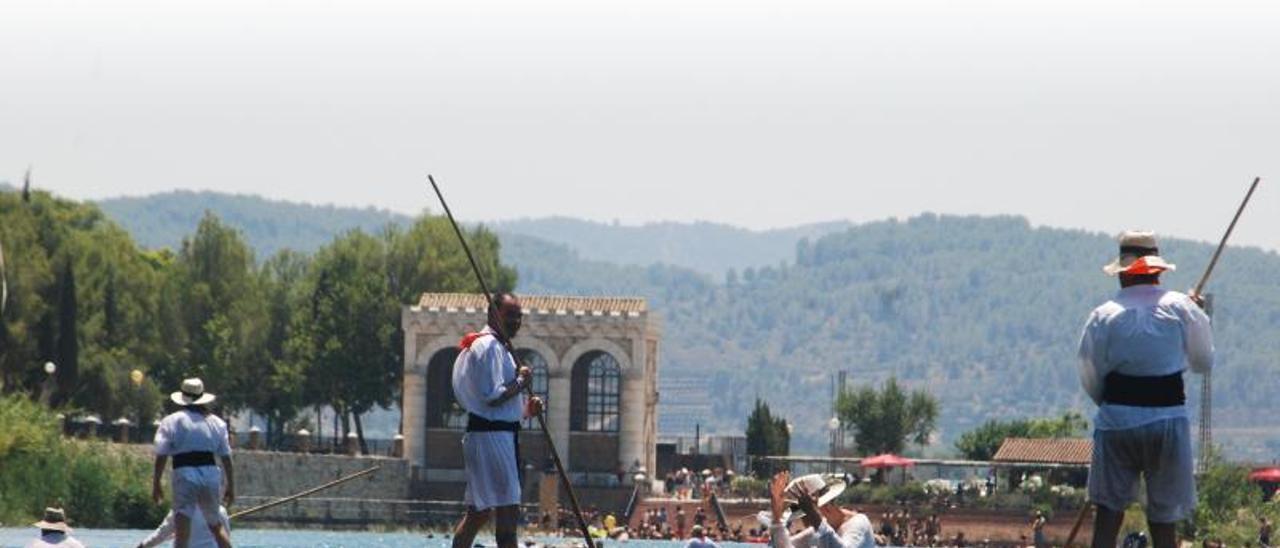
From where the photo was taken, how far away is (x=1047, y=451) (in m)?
88.6

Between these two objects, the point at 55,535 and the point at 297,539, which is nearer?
the point at 55,535

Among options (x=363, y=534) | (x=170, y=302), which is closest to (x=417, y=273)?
(x=170, y=302)

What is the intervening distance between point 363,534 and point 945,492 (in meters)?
15.0

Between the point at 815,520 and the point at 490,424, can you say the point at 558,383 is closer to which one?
the point at 490,424

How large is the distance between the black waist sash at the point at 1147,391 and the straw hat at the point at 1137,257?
508 millimetres

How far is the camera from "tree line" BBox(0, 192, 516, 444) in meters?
82.1

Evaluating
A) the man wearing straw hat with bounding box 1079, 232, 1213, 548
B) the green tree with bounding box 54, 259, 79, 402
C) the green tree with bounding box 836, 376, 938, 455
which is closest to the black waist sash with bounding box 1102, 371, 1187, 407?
the man wearing straw hat with bounding box 1079, 232, 1213, 548

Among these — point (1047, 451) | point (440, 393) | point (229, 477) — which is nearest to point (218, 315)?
point (440, 393)

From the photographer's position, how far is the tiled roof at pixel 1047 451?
8644 centimetres

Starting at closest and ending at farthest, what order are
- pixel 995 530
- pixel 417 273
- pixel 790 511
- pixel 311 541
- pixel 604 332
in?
1. pixel 790 511
2. pixel 311 541
3. pixel 995 530
4. pixel 604 332
5. pixel 417 273

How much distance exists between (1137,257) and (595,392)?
247 ft

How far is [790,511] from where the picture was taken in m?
17.5

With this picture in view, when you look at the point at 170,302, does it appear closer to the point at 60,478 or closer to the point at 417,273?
the point at 417,273

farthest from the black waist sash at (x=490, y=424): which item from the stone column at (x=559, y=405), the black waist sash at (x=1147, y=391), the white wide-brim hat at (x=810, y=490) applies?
the stone column at (x=559, y=405)
